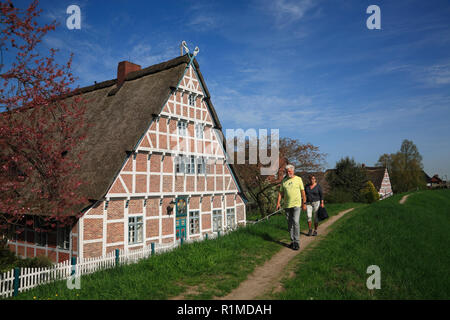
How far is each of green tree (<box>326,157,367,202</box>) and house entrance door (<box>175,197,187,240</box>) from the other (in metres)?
32.1

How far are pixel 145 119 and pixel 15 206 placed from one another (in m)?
7.78

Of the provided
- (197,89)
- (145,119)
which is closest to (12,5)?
(145,119)

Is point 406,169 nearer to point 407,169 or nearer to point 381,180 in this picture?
point 407,169

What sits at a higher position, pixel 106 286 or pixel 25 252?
pixel 106 286

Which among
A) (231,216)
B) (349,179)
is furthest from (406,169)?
(231,216)

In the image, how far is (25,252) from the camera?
1602 cm

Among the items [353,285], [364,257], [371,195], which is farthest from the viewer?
[371,195]

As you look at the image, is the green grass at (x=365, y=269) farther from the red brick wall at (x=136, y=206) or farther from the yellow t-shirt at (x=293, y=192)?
the red brick wall at (x=136, y=206)

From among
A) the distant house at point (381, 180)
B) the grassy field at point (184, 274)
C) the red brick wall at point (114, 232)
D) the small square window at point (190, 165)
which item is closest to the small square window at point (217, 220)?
the small square window at point (190, 165)

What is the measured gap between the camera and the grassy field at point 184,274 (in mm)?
6476

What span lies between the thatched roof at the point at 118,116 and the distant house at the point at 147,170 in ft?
0.20

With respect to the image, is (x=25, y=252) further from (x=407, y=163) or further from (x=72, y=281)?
(x=407, y=163)

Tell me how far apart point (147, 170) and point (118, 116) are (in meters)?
3.89
